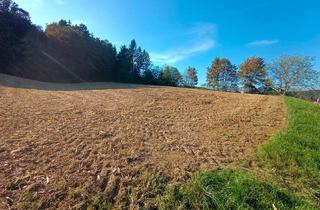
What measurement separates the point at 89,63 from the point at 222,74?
83.8ft

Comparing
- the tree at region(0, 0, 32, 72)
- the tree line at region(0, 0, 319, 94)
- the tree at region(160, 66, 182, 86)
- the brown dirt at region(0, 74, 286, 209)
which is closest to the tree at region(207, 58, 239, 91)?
the tree line at region(0, 0, 319, 94)

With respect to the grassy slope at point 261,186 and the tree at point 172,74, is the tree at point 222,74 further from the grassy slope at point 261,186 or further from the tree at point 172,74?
the grassy slope at point 261,186

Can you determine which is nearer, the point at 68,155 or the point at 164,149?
the point at 68,155

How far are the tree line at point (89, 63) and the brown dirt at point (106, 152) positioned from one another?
19.3 meters

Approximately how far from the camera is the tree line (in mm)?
23047

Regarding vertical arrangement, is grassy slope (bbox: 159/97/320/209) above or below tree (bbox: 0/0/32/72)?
below

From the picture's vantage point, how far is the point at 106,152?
400 cm

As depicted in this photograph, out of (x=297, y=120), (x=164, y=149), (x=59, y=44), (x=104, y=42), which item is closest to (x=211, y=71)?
(x=104, y=42)

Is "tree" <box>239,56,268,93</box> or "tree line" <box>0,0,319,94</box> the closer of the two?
"tree line" <box>0,0,319,94</box>

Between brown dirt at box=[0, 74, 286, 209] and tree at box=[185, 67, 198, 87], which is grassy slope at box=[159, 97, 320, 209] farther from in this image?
tree at box=[185, 67, 198, 87]

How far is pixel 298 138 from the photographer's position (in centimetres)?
492

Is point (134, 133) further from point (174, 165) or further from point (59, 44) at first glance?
point (59, 44)

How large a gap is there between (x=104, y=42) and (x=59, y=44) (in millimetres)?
8654

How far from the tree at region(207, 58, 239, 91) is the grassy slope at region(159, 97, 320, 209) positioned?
42.2 metres
